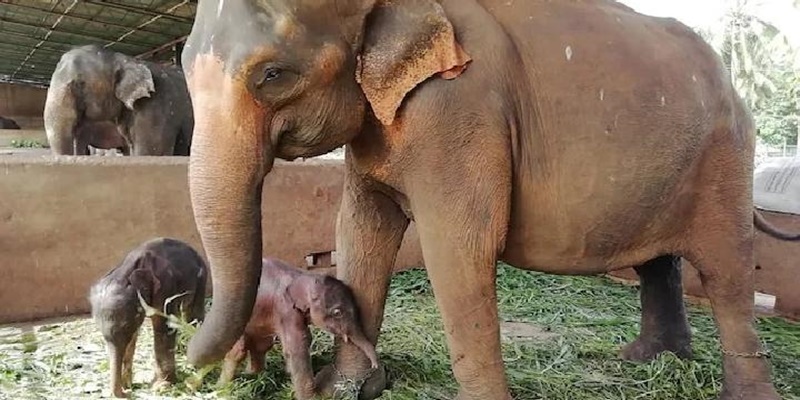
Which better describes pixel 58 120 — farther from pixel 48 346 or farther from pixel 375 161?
pixel 375 161

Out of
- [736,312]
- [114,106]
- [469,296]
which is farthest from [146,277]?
[114,106]

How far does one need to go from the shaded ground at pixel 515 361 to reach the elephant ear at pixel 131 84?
3.09 m

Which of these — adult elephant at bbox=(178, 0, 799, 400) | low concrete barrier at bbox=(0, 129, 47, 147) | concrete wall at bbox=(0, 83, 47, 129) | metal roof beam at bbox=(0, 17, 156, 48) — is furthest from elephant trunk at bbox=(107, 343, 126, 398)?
concrete wall at bbox=(0, 83, 47, 129)

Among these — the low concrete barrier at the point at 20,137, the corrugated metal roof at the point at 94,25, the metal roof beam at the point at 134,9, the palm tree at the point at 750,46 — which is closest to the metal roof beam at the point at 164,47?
the corrugated metal roof at the point at 94,25

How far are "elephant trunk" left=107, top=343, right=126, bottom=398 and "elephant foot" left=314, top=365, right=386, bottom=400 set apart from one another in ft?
1.79

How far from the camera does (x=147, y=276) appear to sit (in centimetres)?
190

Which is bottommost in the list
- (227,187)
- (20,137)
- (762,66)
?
(227,187)

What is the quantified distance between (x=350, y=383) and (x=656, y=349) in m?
1.12

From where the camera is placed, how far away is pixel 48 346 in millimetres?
2551

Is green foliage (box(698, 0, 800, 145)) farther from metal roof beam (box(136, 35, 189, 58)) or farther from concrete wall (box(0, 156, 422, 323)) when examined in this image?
concrete wall (box(0, 156, 422, 323))

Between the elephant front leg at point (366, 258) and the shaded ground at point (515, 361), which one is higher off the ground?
the elephant front leg at point (366, 258)

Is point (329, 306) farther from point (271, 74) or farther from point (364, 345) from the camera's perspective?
point (271, 74)

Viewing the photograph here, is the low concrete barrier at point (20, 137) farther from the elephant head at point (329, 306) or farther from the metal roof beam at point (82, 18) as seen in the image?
the elephant head at point (329, 306)

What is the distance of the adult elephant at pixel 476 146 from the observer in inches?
60.2
